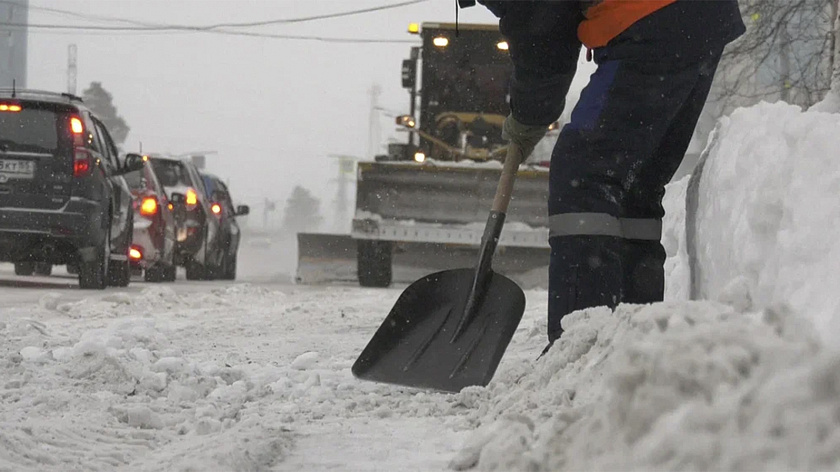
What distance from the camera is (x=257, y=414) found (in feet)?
10.9

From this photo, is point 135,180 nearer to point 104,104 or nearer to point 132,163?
point 132,163

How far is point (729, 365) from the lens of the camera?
182 centimetres

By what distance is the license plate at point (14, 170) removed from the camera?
383 inches

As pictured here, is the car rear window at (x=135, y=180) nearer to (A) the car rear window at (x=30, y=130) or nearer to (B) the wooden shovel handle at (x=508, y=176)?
(A) the car rear window at (x=30, y=130)

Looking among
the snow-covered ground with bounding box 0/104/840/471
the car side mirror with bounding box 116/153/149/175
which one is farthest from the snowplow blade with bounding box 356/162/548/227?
the snow-covered ground with bounding box 0/104/840/471

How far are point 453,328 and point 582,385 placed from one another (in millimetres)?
1453

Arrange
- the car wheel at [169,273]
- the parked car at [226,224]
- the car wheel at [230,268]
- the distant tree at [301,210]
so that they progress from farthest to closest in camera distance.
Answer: the distant tree at [301,210] → the car wheel at [230,268] → the parked car at [226,224] → the car wheel at [169,273]

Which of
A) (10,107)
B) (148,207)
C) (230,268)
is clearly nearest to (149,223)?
(148,207)

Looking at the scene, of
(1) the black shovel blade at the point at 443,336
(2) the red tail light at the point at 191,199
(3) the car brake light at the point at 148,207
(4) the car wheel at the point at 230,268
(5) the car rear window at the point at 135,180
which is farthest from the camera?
(4) the car wheel at the point at 230,268

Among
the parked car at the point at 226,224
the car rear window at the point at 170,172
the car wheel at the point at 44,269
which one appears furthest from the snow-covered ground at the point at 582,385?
the parked car at the point at 226,224

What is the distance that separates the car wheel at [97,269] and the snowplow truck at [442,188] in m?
3.33

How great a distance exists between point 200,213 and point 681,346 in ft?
43.4

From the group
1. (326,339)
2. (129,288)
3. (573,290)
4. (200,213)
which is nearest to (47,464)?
(573,290)

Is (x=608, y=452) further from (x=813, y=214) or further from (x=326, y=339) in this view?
(x=326, y=339)
